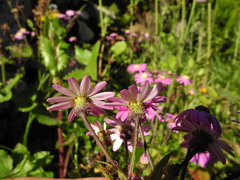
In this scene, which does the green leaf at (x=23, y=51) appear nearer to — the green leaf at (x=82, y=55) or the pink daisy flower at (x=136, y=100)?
the green leaf at (x=82, y=55)

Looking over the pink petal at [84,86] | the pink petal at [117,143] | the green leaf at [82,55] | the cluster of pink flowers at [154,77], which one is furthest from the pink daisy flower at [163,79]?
the pink petal at [84,86]

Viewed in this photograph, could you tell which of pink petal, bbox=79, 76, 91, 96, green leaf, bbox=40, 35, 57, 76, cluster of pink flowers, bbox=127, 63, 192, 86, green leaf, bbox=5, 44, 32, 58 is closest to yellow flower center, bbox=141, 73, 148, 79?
cluster of pink flowers, bbox=127, 63, 192, 86

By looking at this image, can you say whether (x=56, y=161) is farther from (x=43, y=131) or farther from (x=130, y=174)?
(x=130, y=174)

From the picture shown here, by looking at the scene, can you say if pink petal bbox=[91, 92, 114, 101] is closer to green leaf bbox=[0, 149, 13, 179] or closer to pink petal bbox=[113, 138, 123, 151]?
pink petal bbox=[113, 138, 123, 151]

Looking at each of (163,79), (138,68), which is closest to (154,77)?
(163,79)

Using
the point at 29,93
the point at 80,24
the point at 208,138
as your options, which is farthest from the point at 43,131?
the point at 208,138

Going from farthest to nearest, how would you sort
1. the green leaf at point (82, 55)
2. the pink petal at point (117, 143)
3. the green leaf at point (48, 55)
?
the green leaf at point (82, 55)
the green leaf at point (48, 55)
the pink petal at point (117, 143)

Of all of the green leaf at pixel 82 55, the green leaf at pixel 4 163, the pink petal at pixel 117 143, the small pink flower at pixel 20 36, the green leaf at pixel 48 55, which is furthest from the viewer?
the small pink flower at pixel 20 36
